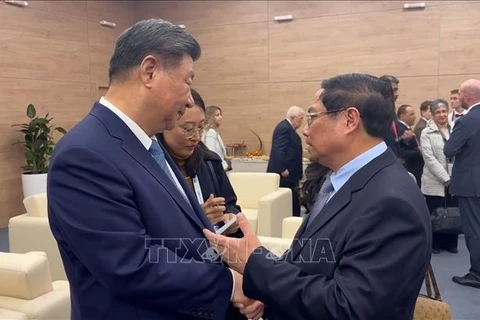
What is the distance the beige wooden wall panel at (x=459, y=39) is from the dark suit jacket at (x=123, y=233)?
6294 millimetres

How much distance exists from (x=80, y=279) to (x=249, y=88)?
6.93m

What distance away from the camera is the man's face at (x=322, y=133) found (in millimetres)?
1311

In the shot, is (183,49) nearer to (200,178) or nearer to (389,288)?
(389,288)

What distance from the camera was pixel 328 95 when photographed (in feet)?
4.36

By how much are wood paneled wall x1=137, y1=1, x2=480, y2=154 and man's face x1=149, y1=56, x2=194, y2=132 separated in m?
6.19

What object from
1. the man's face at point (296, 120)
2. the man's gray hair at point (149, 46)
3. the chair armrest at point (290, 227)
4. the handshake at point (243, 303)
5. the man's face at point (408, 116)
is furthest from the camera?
the man's face at point (408, 116)

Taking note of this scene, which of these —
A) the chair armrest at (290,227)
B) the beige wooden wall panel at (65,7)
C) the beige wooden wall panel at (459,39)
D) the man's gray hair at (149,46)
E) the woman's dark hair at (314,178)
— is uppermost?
the beige wooden wall panel at (65,7)

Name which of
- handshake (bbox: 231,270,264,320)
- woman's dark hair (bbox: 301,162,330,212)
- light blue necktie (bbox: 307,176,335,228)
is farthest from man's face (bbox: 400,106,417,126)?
handshake (bbox: 231,270,264,320)

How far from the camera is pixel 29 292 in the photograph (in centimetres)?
204

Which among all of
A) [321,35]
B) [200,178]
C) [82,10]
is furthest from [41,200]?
[321,35]

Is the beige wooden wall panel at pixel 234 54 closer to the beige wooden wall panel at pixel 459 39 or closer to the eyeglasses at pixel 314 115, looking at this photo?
the beige wooden wall panel at pixel 459 39

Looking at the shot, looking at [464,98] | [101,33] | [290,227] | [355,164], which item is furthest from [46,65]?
[355,164]

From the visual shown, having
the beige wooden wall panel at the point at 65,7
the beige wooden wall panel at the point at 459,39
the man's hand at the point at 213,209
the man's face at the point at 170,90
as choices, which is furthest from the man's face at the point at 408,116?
the beige wooden wall panel at the point at 65,7

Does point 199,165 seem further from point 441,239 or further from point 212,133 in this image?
point 441,239
